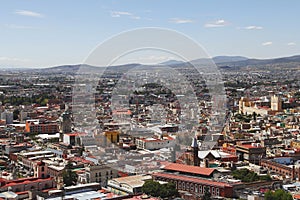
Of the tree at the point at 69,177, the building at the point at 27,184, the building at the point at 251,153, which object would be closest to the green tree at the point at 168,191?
the tree at the point at 69,177

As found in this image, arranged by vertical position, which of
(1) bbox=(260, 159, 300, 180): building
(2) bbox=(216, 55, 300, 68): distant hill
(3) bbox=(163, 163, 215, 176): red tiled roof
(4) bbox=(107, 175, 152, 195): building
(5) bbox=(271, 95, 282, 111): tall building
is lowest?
(1) bbox=(260, 159, 300, 180): building

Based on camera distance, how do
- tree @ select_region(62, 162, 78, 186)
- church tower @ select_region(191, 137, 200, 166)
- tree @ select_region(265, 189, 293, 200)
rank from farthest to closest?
church tower @ select_region(191, 137, 200, 166), tree @ select_region(62, 162, 78, 186), tree @ select_region(265, 189, 293, 200)

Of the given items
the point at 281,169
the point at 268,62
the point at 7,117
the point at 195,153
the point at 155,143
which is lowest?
the point at 281,169

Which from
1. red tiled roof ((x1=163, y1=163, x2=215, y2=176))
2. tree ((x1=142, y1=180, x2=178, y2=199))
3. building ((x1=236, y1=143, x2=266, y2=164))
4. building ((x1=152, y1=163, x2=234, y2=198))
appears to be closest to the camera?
tree ((x1=142, y1=180, x2=178, y2=199))

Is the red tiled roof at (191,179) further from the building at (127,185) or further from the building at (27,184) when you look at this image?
the building at (27,184)

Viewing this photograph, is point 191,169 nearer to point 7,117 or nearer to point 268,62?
point 7,117

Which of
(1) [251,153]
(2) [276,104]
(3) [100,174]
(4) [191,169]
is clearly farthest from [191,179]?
(2) [276,104]

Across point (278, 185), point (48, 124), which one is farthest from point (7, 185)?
point (48, 124)

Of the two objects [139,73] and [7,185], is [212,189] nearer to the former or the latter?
[7,185]

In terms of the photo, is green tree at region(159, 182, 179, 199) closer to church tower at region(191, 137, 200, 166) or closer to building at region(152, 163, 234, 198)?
building at region(152, 163, 234, 198)

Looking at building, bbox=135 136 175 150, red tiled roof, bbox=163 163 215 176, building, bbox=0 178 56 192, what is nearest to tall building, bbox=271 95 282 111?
building, bbox=135 136 175 150

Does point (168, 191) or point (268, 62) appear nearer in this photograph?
point (168, 191)
